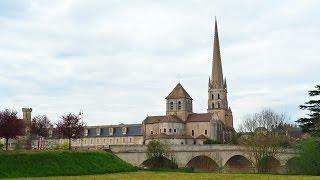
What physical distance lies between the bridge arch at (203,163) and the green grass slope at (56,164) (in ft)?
74.3

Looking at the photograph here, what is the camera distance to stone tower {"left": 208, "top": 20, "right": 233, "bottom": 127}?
142 metres

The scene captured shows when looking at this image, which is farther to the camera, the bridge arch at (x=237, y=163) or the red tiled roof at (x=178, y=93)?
the red tiled roof at (x=178, y=93)

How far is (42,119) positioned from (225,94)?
6251 centimetres

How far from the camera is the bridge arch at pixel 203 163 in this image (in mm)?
81325

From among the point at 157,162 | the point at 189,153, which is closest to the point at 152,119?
the point at 189,153

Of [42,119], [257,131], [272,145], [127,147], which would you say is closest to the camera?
[272,145]

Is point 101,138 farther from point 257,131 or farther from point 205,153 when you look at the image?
point 257,131

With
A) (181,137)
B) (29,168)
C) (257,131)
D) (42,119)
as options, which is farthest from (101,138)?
(29,168)

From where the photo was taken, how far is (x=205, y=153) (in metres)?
83.9

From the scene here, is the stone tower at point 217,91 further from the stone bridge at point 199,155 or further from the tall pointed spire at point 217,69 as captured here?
the stone bridge at point 199,155

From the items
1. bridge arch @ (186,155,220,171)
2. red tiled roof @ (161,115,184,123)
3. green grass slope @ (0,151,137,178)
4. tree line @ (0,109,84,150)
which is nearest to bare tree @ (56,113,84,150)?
tree line @ (0,109,84,150)

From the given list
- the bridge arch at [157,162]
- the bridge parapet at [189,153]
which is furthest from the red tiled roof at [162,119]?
the bridge arch at [157,162]

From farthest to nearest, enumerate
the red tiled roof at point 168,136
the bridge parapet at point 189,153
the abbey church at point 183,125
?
the abbey church at point 183,125, the red tiled roof at point 168,136, the bridge parapet at point 189,153

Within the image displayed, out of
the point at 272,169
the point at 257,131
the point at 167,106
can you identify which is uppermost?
the point at 167,106
